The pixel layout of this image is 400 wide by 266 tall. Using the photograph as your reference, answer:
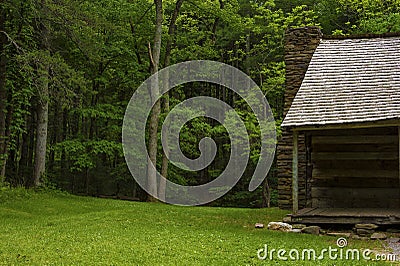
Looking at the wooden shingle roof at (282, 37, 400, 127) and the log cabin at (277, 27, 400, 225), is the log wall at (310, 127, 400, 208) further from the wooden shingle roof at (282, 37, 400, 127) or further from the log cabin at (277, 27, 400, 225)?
the wooden shingle roof at (282, 37, 400, 127)

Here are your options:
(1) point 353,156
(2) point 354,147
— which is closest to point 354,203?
(1) point 353,156

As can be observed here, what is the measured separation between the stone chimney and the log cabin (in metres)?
1.40

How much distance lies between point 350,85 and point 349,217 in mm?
3381

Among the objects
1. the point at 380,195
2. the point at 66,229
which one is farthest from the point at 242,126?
the point at 66,229

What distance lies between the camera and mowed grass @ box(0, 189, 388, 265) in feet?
26.3

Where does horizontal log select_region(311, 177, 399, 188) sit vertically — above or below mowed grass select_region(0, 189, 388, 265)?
above

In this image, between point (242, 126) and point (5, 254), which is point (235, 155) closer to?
point (242, 126)

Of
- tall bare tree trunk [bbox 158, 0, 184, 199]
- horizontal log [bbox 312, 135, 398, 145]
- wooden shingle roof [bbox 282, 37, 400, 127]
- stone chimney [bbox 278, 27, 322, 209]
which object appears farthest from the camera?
tall bare tree trunk [bbox 158, 0, 184, 199]

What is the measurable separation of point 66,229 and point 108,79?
17.8 m

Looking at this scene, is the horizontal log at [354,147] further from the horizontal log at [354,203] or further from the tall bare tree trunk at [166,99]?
the tall bare tree trunk at [166,99]

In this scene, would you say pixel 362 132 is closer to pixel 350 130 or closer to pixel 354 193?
pixel 350 130

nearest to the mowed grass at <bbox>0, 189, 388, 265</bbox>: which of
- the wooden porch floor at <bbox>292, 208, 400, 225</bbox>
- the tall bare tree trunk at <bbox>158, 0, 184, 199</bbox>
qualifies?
the wooden porch floor at <bbox>292, 208, 400, 225</bbox>

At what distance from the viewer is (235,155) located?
91.7 feet

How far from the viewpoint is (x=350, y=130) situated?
46.1ft
